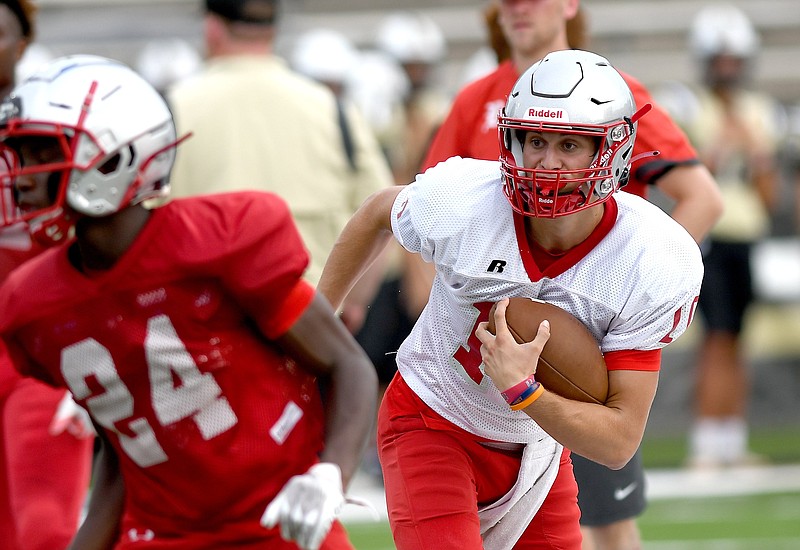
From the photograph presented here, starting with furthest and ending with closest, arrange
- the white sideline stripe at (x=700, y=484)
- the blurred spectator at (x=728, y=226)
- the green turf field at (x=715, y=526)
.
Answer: the blurred spectator at (x=728, y=226) → the white sideline stripe at (x=700, y=484) → the green turf field at (x=715, y=526)

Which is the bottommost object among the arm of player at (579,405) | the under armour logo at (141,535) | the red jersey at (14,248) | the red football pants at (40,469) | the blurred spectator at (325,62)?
the blurred spectator at (325,62)

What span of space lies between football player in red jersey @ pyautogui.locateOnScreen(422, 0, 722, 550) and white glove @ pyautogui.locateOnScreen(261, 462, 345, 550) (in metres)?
1.62

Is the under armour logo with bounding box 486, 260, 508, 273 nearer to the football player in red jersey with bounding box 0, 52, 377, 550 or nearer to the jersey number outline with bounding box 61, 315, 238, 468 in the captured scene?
the football player in red jersey with bounding box 0, 52, 377, 550

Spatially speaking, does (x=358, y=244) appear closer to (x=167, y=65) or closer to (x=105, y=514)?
(x=105, y=514)

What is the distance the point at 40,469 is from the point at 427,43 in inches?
242

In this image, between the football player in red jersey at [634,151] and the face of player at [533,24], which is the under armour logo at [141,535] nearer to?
the football player in red jersey at [634,151]

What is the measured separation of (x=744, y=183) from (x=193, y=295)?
18.3 feet

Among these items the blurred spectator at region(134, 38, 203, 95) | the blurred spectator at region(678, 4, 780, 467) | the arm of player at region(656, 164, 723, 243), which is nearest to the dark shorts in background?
the arm of player at region(656, 164, 723, 243)

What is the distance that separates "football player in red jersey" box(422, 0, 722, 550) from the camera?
407 centimetres

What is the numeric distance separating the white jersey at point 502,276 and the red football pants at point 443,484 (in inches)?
2.1

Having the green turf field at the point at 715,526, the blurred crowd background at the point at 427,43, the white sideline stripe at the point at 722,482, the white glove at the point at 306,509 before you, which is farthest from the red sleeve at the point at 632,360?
the blurred crowd background at the point at 427,43

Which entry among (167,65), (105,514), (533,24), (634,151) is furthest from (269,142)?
(167,65)

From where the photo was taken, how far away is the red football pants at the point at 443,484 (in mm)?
3328

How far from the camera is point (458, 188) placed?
10.9 feet
